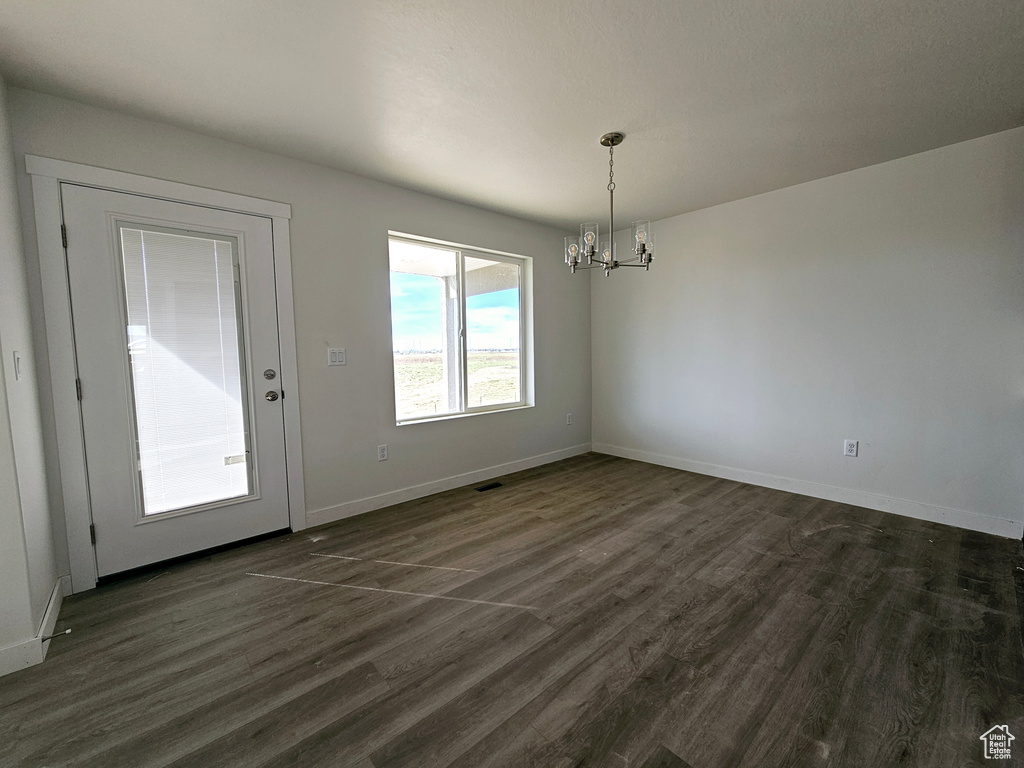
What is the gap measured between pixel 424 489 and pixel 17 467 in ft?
Result: 7.87

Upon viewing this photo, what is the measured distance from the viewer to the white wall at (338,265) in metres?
2.19

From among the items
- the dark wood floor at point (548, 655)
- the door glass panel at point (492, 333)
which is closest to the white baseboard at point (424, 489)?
the dark wood floor at point (548, 655)

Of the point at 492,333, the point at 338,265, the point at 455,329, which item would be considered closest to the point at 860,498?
the point at 492,333

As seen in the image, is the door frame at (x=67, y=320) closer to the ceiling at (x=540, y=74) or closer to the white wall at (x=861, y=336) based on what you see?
the ceiling at (x=540, y=74)

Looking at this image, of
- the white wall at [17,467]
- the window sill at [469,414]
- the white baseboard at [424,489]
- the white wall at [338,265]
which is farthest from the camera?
the window sill at [469,414]

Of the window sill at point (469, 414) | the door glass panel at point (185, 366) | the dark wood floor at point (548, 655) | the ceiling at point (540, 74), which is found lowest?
the dark wood floor at point (548, 655)

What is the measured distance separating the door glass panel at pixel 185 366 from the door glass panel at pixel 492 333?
197 centimetres

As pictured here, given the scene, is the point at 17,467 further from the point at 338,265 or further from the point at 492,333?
the point at 492,333

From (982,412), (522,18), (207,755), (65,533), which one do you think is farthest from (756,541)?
(65,533)

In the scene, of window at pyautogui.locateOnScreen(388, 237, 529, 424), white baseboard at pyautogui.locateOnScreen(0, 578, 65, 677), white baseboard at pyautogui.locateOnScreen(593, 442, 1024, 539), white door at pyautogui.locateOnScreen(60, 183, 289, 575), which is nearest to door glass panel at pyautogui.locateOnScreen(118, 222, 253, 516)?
white door at pyautogui.locateOnScreen(60, 183, 289, 575)

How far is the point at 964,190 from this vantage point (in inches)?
108

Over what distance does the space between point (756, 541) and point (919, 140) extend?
286 cm

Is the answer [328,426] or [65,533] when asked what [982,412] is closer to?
[328,426]

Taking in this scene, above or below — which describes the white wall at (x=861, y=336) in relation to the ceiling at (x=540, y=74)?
below
